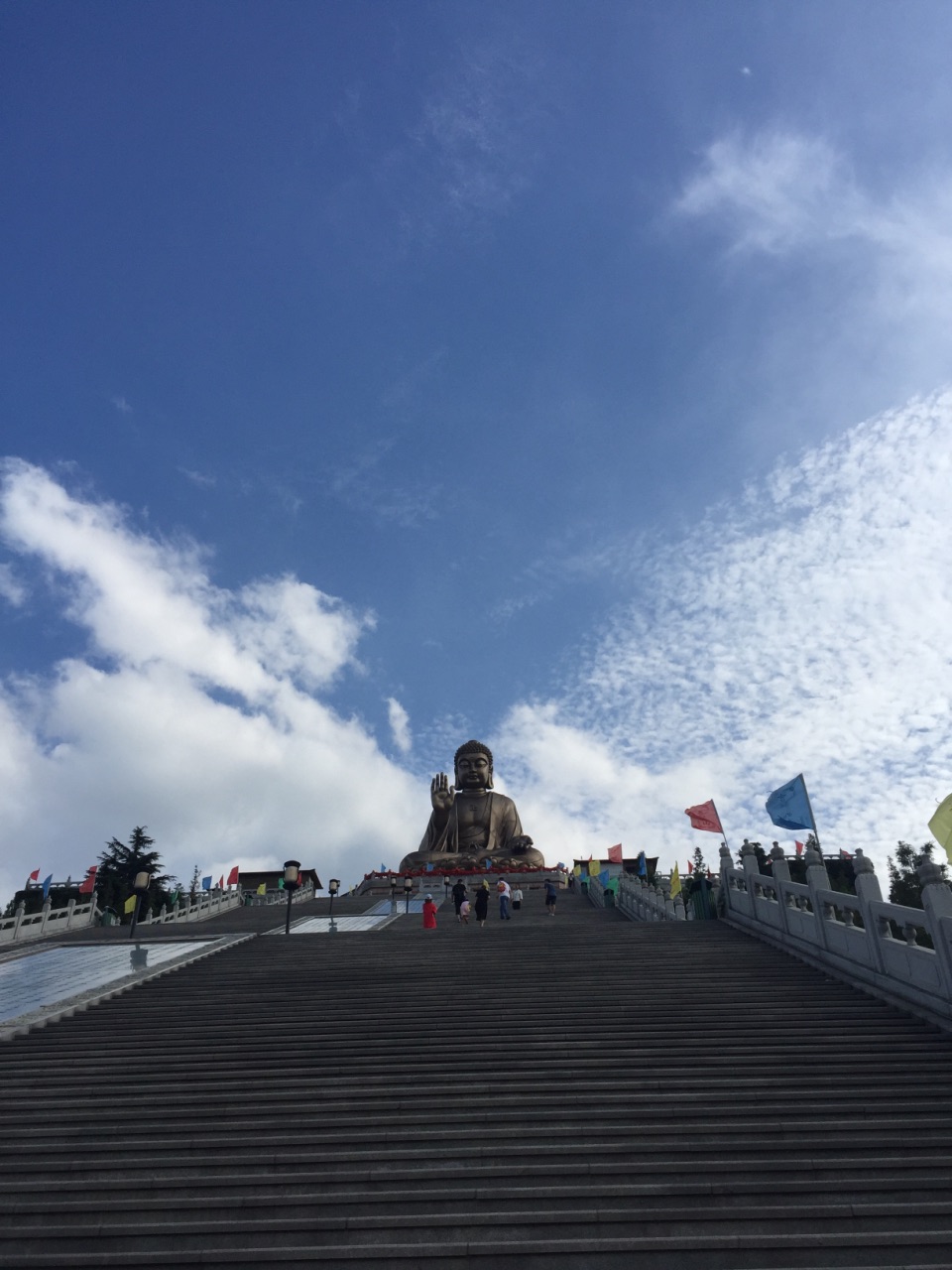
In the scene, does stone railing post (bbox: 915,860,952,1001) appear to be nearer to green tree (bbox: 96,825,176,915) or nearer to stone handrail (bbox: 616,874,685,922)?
stone handrail (bbox: 616,874,685,922)

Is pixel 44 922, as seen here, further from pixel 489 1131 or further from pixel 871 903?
pixel 871 903

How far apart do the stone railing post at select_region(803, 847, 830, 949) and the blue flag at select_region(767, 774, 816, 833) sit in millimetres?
3664

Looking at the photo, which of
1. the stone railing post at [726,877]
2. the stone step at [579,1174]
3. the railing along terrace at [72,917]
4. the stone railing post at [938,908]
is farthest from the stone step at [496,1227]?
the railing along terrace at [72,917]

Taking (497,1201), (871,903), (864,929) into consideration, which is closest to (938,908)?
(871,903)

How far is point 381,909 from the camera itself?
22.9 metres

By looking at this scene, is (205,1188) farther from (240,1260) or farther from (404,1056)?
(404,1056)

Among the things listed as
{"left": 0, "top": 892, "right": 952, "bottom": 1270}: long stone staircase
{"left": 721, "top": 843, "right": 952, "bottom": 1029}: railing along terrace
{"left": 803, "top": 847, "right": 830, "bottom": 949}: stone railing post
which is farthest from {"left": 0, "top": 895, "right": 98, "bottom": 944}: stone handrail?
{"left": 803, "top": 847, "right": 830, "bottom": 949}: stone railing post

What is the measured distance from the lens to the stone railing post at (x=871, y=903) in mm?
9320

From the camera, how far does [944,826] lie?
31.2 feet

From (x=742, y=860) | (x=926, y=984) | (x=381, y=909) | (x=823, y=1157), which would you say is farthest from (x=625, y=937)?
(x=381, y=909)

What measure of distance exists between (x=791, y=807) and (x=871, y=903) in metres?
5.98

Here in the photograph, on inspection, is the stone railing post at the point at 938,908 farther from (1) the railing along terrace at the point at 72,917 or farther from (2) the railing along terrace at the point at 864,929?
(1) the railing along terrace at the point at 72,917

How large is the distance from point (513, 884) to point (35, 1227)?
952 inches

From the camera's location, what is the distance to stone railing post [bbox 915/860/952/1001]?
813cm
